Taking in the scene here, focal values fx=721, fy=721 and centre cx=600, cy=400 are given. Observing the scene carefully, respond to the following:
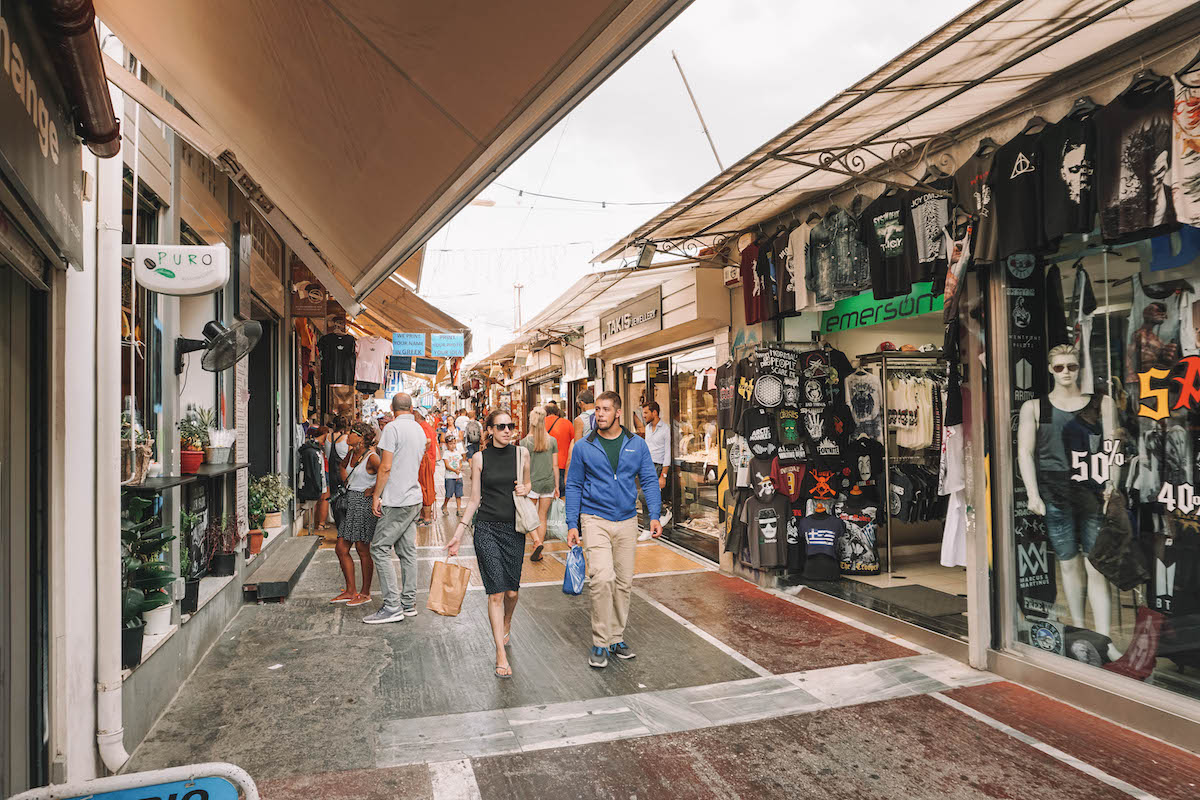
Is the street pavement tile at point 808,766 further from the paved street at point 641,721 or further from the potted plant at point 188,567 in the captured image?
the potted plant at point 188,567

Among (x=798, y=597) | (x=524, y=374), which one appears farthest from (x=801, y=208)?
(x=524, y=374)

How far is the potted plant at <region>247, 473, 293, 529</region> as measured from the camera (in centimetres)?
820

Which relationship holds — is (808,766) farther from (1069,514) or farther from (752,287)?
(752,287)

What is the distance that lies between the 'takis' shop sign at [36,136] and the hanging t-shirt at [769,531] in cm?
579

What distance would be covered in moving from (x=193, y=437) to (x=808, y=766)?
480 centimetres

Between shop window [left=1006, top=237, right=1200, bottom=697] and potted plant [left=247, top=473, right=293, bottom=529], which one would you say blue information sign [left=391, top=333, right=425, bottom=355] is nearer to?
potted plant [left=247, top=473, right=293, bottom=529]

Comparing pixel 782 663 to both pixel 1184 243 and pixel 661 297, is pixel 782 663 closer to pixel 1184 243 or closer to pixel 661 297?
pixel 1184 243

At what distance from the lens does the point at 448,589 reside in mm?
5105

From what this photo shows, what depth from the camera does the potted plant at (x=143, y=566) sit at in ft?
13.0

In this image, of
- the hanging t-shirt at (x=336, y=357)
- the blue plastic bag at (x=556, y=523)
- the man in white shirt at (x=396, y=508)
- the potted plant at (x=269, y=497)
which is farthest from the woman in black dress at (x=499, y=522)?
the hanging t-shirt at (x=336, y=357)

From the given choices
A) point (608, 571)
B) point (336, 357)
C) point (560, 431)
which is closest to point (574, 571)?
point (608, 571)

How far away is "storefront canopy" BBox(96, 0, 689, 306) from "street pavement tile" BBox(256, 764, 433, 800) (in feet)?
9.15

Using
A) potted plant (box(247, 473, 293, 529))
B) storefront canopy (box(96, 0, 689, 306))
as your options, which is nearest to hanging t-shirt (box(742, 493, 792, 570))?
storefront canopy (box(96, 0, 689, 306))

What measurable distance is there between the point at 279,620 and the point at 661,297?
18.6 feet
